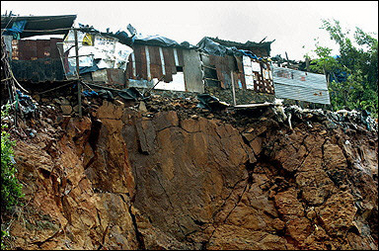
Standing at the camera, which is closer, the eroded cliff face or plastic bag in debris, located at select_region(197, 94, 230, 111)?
the eroded cliff face

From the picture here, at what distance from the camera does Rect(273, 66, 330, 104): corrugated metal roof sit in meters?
15.0

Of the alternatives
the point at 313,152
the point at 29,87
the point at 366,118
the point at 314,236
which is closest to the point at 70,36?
the point at 29,87

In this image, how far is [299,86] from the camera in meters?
15.2

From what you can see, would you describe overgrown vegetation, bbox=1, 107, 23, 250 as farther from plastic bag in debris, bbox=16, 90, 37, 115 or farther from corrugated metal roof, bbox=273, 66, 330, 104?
corrugated metal roof, bbox=273, 66, 330, 104

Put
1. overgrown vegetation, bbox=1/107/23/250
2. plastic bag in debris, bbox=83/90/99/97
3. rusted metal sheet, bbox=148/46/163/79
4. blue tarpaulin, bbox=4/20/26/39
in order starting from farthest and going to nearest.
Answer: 1. rusted metal sheet, bbox=148/46/163/79
2. blue tarpaulin, bbox=4/20/26/39
3. plastic bag in debris, bbox=83/90/99/97
4. overgrown vegetation, bbox=1/107/23/250

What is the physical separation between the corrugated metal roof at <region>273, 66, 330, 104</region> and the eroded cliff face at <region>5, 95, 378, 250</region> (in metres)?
2.35

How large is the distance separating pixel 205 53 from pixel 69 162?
6.43 meters

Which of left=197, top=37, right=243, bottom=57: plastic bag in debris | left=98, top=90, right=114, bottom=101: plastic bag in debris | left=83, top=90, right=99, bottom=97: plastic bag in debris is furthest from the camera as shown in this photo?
left=197, top=37, right=243, bottom=57: plastic bag in debris

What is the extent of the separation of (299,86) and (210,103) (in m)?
4.41

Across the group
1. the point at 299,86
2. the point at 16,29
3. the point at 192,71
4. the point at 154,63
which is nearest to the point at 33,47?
the point at 16,29

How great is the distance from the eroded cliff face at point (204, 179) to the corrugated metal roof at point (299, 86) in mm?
2350

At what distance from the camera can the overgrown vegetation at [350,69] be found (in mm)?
15939

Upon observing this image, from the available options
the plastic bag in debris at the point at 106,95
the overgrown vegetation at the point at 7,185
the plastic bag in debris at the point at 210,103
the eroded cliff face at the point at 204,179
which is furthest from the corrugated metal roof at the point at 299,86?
the overgrown vegetation at the point at 7,185

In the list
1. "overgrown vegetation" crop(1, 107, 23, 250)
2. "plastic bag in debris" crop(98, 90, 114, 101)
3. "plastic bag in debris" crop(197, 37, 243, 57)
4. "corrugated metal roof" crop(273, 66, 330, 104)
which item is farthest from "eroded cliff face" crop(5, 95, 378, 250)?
"plastic bag in debris" crop(197, 37, 243, 57)
